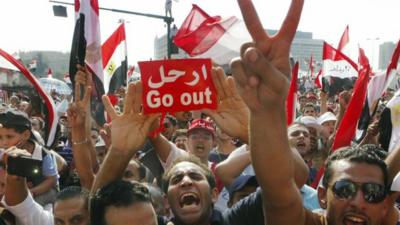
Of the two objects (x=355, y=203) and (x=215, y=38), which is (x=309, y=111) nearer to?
(x=215, y=38)

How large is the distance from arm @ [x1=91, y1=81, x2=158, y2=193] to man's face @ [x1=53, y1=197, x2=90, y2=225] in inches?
8.2

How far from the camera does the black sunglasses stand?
212 cm

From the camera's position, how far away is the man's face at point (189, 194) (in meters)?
2.87

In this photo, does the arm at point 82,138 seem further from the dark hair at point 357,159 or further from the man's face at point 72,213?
the dark hair at point 357,159

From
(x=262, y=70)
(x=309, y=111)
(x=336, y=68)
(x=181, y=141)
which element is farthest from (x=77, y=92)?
(x=336, y=68)

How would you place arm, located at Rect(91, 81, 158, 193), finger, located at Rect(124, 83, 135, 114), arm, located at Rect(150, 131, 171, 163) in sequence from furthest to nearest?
1. arm, located at Rect(150, 131, 171, 163)
2. finger, located at Rect(124, 83, 135, 114)
3. arm, located at Rect(91, 81, 158, 193)

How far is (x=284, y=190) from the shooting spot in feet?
6.40

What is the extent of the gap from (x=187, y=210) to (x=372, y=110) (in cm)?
276

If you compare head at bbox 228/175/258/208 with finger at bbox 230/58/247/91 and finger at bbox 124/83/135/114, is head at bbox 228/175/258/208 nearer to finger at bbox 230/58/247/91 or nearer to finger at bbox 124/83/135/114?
finger at bbox 124/83/135/114

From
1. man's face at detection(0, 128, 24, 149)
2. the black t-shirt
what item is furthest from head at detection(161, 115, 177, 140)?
the black t-shirt

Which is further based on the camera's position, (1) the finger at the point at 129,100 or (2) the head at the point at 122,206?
(1) the finger at the point at 129,100

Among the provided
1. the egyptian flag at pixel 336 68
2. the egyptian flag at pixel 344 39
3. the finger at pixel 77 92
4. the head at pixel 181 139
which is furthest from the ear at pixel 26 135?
the egyptian flag at pixel 344 39

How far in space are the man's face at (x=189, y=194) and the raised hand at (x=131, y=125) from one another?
1.19 feet

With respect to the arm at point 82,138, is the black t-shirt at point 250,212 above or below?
below
